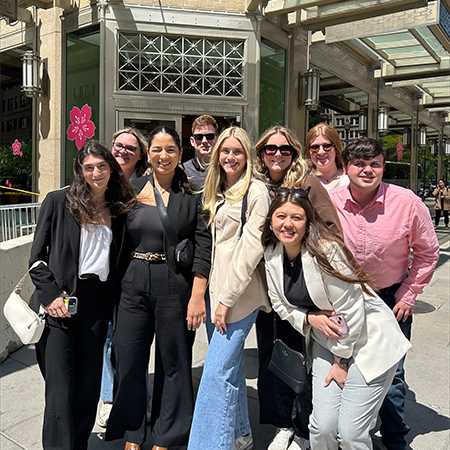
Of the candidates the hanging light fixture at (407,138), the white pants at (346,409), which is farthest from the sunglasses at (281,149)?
the hanging light fixture at (407,138)

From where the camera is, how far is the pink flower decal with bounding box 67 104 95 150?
838cm

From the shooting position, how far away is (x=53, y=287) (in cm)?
251

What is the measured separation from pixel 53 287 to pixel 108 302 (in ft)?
1.24

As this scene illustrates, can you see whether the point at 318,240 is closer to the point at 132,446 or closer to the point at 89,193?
the point at 89,193

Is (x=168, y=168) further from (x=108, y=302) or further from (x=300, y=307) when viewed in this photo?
(x=300, y=307)

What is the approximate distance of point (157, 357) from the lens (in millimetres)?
2859

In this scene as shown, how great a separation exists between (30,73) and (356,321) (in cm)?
844

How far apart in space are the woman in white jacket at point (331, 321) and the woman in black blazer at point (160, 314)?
1.82 ft

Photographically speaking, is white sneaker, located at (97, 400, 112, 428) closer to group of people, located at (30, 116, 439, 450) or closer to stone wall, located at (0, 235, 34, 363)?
group of people, located at (30, 116, 439, 450)

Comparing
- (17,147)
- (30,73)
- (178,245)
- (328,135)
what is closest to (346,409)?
(178,245)

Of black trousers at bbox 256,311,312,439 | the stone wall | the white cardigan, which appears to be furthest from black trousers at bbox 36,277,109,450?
the stone wall

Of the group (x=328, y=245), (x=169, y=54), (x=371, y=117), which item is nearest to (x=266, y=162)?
(x=328, y=245)

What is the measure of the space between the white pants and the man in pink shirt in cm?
57

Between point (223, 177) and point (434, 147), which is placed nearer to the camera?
point (223, 177)
